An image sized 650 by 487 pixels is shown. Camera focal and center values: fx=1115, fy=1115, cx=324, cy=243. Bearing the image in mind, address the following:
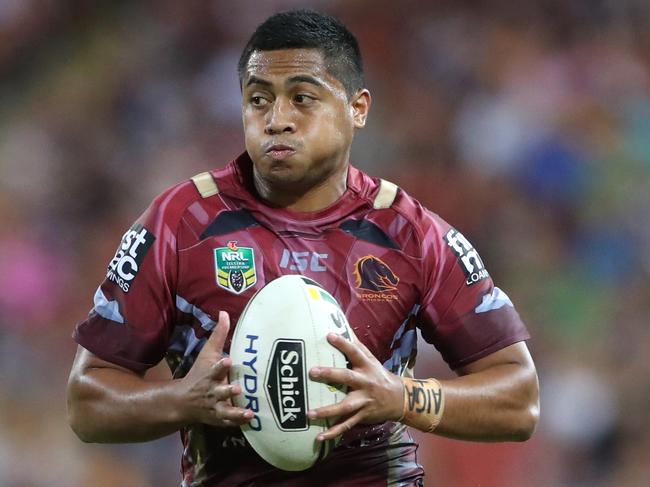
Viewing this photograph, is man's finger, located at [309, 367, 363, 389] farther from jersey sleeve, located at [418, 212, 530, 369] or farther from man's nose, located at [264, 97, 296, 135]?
man's nose, located at [264, 97, 296, 135]

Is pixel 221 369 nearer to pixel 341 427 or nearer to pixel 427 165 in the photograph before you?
pixel 341 427

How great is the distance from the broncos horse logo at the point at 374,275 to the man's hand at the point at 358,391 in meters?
0.37

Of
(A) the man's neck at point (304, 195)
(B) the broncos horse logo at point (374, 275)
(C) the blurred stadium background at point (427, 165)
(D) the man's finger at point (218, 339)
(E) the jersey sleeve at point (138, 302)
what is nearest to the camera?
(D) the man's finger at point (218, 339)

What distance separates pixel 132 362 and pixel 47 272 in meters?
3.20

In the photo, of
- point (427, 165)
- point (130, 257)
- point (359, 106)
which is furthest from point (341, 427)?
point (427, 165)

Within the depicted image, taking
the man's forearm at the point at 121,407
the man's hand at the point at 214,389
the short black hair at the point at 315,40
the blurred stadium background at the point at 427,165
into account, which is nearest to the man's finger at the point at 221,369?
the man's hand at the point at 214,389

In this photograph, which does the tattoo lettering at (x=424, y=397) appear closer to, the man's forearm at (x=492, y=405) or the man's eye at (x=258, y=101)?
the man's forearm at (x=492, y=405)

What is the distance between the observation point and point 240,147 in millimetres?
6449

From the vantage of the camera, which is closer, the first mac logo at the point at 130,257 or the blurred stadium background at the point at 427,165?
the first mac logo at the point at 130,257

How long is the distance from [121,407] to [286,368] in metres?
0.51

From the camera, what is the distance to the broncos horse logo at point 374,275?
9.92 ft

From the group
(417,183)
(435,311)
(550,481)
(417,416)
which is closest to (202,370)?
(417,416)

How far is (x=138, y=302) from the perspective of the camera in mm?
2918

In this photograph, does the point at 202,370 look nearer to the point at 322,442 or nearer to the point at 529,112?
the point at 322,442
